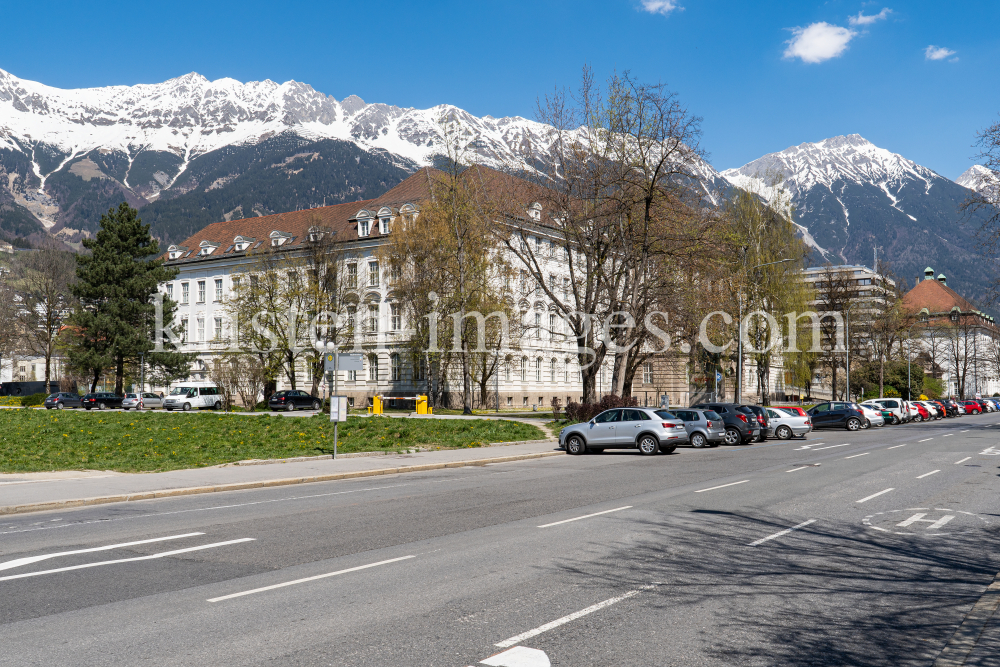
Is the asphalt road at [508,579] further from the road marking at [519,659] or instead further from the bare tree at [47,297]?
the bare tree at [47,297]

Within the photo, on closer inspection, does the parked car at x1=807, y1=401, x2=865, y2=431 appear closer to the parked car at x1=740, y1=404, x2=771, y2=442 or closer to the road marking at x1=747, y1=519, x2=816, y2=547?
the parked car at x1=740, y1=404, x2=771, y2=442

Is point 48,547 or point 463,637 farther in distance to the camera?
point 48,547

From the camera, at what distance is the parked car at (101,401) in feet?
192

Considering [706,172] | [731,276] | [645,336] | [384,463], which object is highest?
[706,172]

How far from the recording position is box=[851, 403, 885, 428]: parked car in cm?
4634

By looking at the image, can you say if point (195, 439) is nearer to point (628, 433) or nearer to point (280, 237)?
point (628, 433)

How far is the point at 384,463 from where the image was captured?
21.1m

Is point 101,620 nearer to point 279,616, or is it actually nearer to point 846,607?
point 279,616

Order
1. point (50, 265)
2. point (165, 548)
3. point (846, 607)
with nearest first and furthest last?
point (846, 607) < point (165, 548) < point (50, 265)

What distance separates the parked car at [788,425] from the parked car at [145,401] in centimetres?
4471

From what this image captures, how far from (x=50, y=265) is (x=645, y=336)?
52042 millimetres

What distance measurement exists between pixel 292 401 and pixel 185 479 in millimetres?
41733

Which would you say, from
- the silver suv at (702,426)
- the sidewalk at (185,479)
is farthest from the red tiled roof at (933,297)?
the sidewalk at (185,479)

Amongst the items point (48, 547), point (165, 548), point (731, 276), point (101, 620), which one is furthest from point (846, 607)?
point (731, 276)
